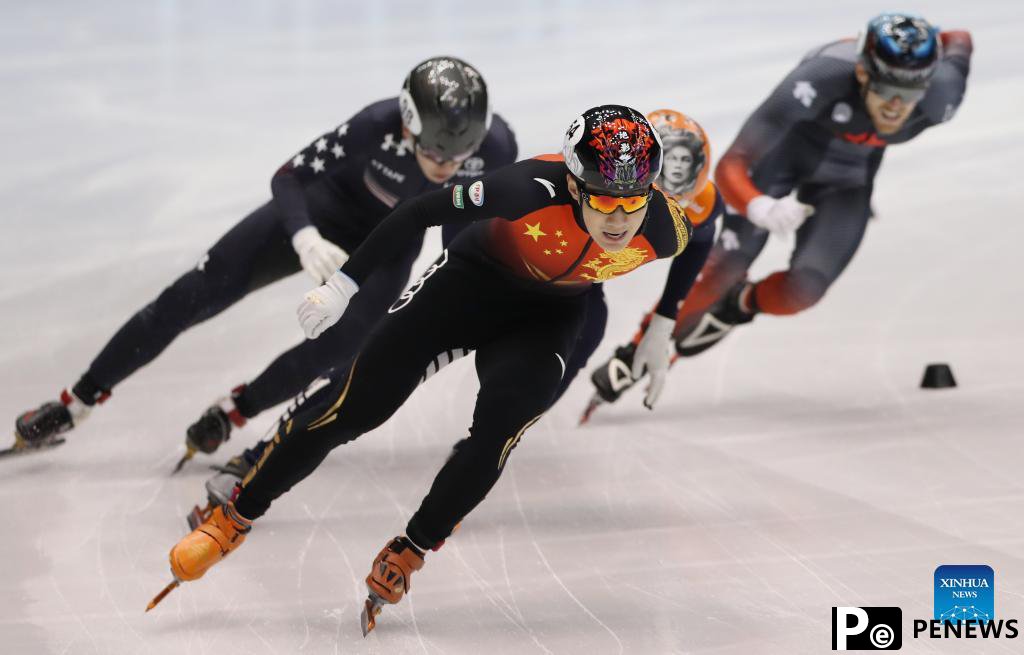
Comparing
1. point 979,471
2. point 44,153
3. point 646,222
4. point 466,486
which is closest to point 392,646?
point 466,486

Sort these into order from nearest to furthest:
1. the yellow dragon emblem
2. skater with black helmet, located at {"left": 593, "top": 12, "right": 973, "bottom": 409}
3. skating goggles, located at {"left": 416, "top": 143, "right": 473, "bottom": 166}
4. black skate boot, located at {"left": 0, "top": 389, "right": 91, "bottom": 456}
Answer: the yellow dragon emblem
skating goggles, located at {"left": 416, "top": 143, "right": 473, "bottom": 166}
black skate boot, located at {"left": 0, "top": 389, "right": 91, "bottom": 456}
skater with black helmet, located at {"left": 593, "top": 12, "right": 973, "bottom": 409}

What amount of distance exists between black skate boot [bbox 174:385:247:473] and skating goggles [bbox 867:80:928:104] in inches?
112

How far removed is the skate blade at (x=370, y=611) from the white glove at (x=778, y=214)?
251 centimetres

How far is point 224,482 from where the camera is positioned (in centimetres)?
488

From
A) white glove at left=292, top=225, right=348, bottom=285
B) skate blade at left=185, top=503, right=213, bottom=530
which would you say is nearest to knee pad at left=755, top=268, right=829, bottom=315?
white glove at left=292, top=225, right=348, bottom=285

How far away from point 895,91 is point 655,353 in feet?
5.92

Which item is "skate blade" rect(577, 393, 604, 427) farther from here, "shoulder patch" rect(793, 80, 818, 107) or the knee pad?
"shoulder patch" rect(793, 80, 818, 107)

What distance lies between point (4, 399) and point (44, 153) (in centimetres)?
310

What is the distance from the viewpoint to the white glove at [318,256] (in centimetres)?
475

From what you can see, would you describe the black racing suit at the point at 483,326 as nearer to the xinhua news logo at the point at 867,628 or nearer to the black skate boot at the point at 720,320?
the xinhua news logo at the point at 867,628

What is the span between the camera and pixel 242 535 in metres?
4.10

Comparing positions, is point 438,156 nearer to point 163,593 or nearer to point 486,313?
point 486,313

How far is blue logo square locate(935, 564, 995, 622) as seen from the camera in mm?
4090

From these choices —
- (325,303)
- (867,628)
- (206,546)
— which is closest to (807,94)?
(867,628)
